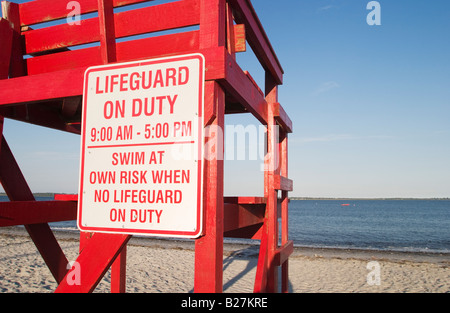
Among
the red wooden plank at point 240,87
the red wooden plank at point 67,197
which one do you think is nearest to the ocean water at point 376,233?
the red wooden plank at point 67,197

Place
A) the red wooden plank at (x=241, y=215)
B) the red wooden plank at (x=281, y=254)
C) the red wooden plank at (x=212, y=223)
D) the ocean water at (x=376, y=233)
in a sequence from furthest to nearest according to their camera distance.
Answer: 1. the ocean water at (x=376, y=233)
2. the red wooden plank at (x=281, y=254)
3. the red wooden plank at (x=241, y=215)
4. the red wooden plank at (x=212, y=223)

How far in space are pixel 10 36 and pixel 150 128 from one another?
208 centimetres

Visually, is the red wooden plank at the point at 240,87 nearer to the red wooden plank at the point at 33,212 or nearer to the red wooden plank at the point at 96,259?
the red wooden plank at the point at 96,259

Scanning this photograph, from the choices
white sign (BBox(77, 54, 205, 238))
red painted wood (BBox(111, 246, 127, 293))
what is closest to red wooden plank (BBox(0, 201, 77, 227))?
red painted wood (BBox(111, 246, 127, 293))

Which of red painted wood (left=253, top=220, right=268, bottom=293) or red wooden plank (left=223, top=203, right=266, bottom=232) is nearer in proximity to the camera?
red wooden plank (left=223, top=203, right=266, bottom=232)

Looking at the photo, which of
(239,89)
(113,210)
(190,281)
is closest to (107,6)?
(239,89)

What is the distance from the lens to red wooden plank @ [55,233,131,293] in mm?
1962

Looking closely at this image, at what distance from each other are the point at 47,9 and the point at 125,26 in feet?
2.72

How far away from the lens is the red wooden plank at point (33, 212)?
9.11ft

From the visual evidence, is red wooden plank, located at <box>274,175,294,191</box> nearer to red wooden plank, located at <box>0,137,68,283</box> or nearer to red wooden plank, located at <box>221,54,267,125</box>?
red wooden plank, located at <box>221,54,267,125</box>

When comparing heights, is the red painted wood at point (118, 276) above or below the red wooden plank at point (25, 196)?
below

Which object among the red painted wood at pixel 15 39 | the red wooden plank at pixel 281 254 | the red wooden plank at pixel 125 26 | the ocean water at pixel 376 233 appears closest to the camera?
the red wooden plank at pixel 125 26

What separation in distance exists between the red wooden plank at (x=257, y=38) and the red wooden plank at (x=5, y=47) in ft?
6.29
